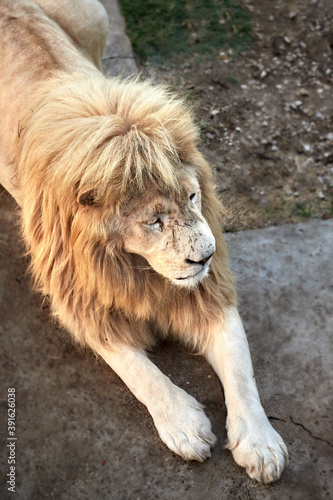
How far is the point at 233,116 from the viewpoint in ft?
13.9

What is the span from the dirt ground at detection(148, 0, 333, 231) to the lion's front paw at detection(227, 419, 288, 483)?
1.37m

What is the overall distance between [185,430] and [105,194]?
1.04 metres

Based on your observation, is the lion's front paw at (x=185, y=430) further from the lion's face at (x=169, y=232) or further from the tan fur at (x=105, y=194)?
the lion's face at (x=169, y=232)

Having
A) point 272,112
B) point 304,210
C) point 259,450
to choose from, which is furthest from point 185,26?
point 259,450

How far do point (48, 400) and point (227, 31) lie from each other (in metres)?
3.30

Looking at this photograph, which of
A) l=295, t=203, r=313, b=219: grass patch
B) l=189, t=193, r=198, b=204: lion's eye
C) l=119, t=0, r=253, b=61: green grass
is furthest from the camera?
l=119, t=0, r=253, b=61: green grass

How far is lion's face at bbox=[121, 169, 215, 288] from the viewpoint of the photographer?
2219 mm

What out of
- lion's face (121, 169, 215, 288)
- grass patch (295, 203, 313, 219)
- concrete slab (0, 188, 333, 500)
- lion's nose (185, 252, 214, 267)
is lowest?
grass patch (295, 203, 313, 219)

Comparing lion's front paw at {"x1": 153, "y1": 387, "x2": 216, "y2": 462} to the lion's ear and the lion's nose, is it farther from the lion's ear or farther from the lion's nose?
the lion's ear

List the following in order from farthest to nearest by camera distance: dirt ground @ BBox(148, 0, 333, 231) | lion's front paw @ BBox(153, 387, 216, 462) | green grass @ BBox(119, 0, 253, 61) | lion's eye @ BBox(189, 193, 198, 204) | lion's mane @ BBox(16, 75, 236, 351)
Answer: green grass @ BBox(119, 0, 253, 61) < dirt ground @ BBox(148, 0, 333, 231) < lion's front paw @ BBox(153, 387, 216, 462) < lion's eye @ BBox(189, 193, 198, 204) < lion's mane @ BBox(16, 75, 236, 351)

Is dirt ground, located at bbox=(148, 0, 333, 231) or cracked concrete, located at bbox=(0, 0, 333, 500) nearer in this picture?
cracked concrete, located at bbox=(0, 0, 333, 500)

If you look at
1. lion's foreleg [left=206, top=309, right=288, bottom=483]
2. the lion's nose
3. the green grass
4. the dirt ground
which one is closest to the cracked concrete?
lion's foreleg [left=206, top=309, right=288, bottom=483]

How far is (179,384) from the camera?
2.79m

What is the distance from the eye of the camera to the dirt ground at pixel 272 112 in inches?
148
